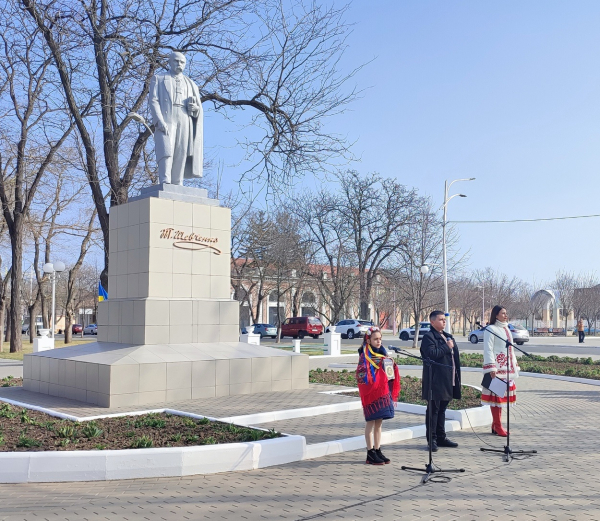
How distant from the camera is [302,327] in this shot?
4644cm

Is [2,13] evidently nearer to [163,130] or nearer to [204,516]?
[163,130]

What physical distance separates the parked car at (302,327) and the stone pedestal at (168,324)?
33569 millimetres

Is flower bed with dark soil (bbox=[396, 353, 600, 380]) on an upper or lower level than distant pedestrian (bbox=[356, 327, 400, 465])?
lower

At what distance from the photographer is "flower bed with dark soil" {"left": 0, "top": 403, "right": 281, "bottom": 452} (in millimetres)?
6891

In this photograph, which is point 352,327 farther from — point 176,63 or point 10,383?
point 176,63

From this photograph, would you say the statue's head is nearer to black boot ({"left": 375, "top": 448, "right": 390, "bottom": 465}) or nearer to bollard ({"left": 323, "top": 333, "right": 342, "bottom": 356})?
black boot ({"left": 375, "top": 448, "right": 390, "bottom": 465})

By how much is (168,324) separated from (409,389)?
4917 mm

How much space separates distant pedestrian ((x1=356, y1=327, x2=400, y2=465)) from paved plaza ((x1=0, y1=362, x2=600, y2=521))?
0.90ft

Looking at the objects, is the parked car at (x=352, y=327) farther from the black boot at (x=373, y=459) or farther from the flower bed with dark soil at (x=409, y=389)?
the black boot at (x=373, y=459)

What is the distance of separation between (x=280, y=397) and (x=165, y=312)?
2.68 metres

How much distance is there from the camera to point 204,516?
512cm

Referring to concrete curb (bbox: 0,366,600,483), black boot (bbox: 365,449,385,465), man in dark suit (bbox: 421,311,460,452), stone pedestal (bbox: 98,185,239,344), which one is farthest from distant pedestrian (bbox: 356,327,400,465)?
stone pedestal (bbox: 98,185,239,344)

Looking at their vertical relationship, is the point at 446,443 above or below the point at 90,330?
above

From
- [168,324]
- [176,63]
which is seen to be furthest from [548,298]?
[168,324]
